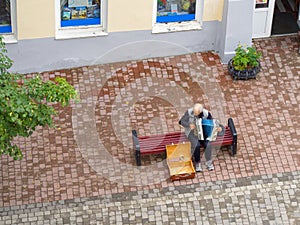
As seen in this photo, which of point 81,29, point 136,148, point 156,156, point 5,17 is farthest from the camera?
point 81,29

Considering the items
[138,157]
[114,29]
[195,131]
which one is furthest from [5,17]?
[195,131]

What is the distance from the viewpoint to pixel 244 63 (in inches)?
734

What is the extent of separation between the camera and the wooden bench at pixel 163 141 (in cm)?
1683

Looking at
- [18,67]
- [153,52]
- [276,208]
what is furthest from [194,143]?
[18,67]

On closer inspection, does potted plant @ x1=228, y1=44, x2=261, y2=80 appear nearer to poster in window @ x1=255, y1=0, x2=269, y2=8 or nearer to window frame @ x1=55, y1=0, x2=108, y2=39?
poster in window @ x1=255, y1=0, x2=269, y2=8

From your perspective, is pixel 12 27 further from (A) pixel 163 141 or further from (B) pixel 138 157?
(A) pixel 163 141

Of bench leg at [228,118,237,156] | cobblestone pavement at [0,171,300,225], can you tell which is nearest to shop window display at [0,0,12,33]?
cobblestone pavement at [0,171,300,225]

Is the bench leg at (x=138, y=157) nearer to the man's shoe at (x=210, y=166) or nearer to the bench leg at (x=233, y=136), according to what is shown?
the man's shoe at (x=210, y=166)

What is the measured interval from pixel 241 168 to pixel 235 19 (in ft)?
12.3

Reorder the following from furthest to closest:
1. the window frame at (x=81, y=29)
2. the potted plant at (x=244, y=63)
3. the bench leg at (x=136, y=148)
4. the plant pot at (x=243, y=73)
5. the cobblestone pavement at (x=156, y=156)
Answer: the plant pot at (x=243, y=73), the potted plant at (x=244, y=63), the window frame at (x=81, y=29), the bench leg at (x=136, y=148), the cobblestone pavement at (x=156, y=156)

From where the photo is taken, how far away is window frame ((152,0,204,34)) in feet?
62.1

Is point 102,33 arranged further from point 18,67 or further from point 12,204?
point 12,204

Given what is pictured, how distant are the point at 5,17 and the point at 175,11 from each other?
385 centimetres

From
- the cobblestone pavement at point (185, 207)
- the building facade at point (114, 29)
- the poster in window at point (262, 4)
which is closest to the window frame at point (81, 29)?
the building facade at point (114, 29)
